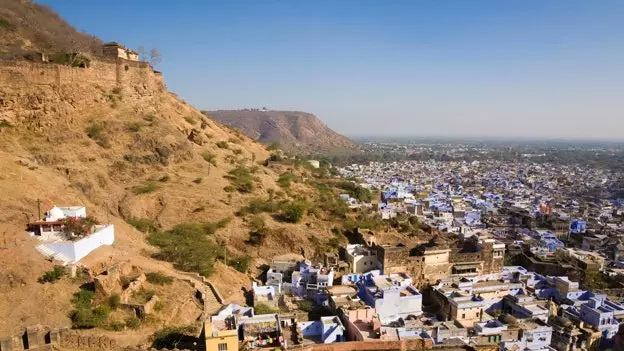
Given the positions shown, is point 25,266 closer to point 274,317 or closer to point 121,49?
point 274,317

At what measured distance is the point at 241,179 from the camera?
76.3 ft

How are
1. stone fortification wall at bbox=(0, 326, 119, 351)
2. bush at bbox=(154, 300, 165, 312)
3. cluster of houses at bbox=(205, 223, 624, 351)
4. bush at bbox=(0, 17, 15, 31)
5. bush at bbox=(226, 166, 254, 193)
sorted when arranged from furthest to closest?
1. bush at bbox=(0, 17, 15, 31)
2. bush at bbox=(226, 166, 254, 193)
3. cluster of houses at bbox=(205, 223, 624, 351)
4. bush at bbox=(154, 300, 165, 312)
5. stone fortification wall at bbox=(0, 326, 119, 351)

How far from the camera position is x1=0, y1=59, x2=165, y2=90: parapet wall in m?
19.1

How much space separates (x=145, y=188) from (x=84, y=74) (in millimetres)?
7798

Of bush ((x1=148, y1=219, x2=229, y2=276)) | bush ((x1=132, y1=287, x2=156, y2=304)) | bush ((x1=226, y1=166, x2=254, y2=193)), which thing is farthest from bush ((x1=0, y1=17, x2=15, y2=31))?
bush ((x1=132, y1=287, x2=156, y2=304))

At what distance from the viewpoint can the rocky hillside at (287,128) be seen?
11725 cm

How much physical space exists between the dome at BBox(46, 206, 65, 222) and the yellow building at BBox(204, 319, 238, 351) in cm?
668

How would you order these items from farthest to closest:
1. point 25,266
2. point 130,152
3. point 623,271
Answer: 1. point 623,271
2. point 130,152
3. point 25,266

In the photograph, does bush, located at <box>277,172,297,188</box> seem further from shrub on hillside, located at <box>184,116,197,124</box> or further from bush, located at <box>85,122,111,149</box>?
bush, located at <box>85,122,111,149</box>

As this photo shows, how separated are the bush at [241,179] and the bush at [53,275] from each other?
10783mm

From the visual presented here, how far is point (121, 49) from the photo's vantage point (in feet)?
80.0

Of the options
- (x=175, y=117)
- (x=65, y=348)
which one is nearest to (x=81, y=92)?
(x=175, y=117)

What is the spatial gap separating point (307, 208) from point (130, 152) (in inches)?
375

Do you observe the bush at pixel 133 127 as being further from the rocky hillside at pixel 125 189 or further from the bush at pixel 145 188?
the bush at pixel 145 188
